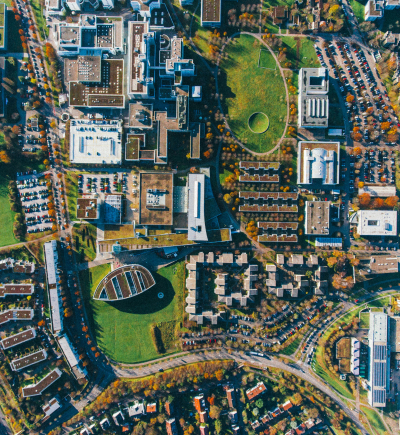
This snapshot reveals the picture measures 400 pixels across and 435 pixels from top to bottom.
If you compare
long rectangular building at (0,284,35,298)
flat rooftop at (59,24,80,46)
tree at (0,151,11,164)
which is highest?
flat rooftop at (59,24,80,46)

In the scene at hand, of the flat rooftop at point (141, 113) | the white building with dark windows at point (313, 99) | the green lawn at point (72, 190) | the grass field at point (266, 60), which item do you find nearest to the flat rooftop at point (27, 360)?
the green lawn at point (72, 190)

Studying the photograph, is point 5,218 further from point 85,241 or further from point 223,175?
point 223,175

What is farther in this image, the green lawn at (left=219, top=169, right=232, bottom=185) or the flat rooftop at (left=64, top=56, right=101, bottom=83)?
the green lawn at (left=219, top=169, right=232, bottom=185)

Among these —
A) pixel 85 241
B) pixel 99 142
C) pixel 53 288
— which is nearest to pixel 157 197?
pixel 99 142

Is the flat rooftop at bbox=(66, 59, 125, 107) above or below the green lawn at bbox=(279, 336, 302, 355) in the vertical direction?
above

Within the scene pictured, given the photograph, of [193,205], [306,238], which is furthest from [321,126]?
[193,205]

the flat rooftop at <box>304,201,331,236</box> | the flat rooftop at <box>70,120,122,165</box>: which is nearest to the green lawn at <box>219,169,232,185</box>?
the flat rooftop at <box>304,201,331,236</box>

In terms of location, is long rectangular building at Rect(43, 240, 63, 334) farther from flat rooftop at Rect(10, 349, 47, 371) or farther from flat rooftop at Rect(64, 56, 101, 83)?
flat rooftop at Rect(64, 56, 101, 83)
